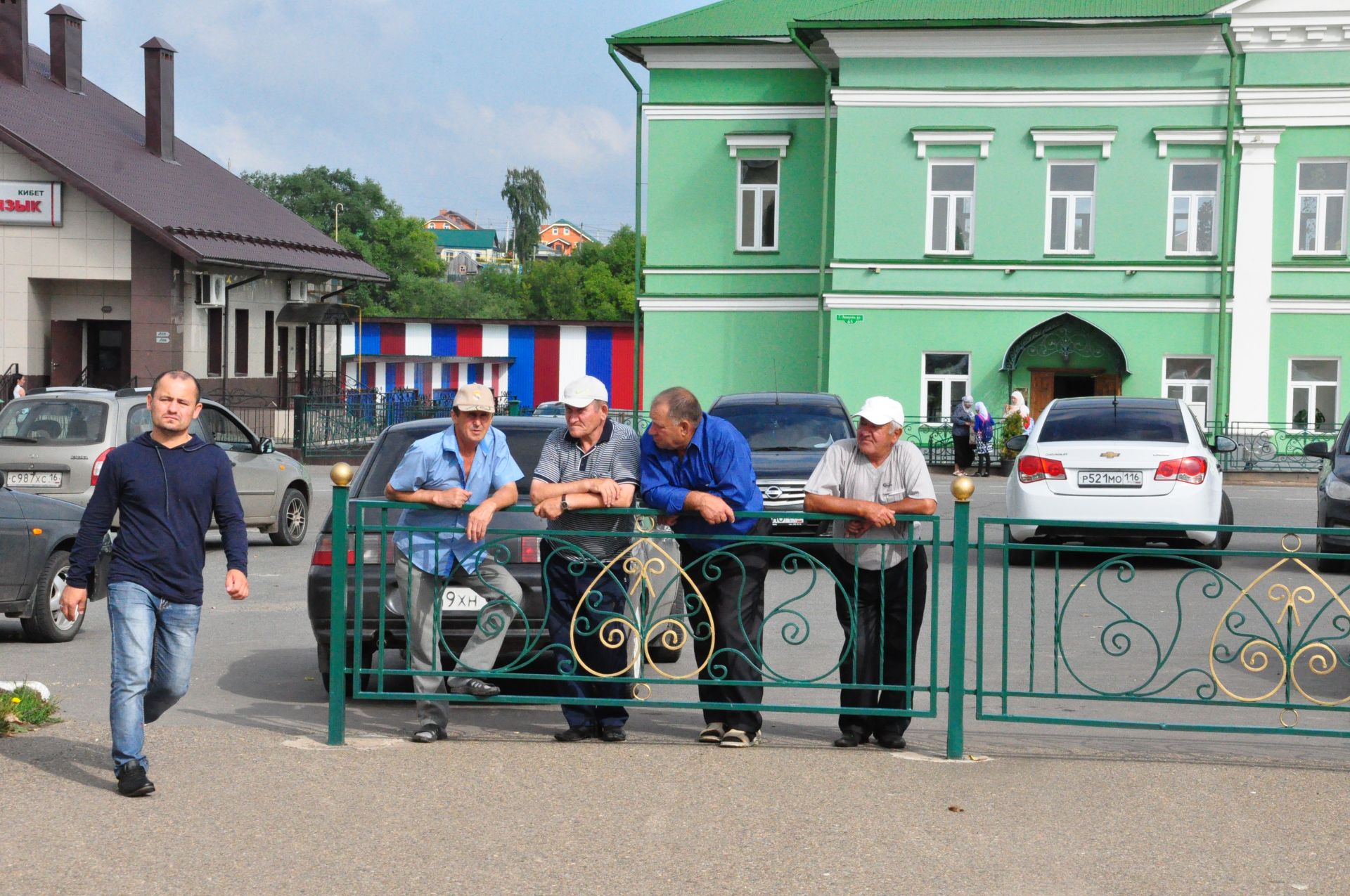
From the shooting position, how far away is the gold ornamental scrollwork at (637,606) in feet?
23.8

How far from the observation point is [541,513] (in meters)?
7.11

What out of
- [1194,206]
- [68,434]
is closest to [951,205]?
[1194,206]

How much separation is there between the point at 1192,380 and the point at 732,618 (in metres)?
28.8

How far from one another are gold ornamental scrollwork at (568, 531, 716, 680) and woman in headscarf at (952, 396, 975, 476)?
23.0m

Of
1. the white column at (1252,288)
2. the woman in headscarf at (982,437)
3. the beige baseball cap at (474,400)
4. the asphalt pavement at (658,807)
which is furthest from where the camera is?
the white column at (1252,288)

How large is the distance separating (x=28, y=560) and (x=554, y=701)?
15.9 ft

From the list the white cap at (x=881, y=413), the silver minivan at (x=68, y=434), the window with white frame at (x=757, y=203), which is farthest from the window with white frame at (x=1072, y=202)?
the white cap at (x=881, y=413)

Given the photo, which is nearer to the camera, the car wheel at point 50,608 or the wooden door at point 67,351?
the car wheel at point 50,608

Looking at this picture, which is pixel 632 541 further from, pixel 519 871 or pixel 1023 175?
pixel 1023 175

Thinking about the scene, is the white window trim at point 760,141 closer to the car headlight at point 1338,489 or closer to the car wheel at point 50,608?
the car headlight at point 1338,489

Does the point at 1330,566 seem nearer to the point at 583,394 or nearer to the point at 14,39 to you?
the point at 583,394

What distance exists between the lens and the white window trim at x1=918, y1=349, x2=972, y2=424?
34.4 metres

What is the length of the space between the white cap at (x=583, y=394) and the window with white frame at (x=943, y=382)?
2777 centimetres

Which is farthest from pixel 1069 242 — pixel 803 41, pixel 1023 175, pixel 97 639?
pixel 97 639
